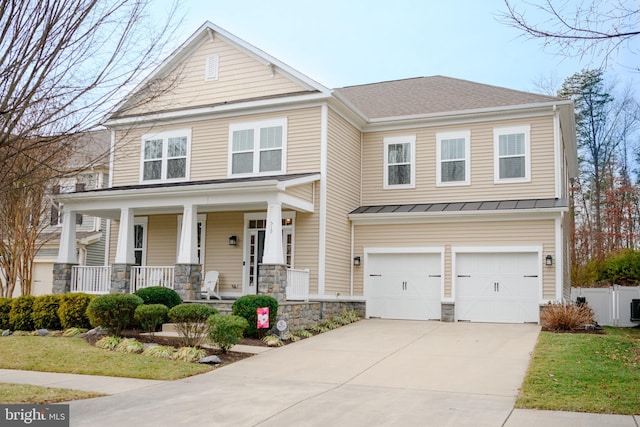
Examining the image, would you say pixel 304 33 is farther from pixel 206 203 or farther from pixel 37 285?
pixel 37 285

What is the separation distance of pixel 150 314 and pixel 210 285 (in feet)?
13.7

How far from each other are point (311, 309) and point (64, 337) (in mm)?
5719

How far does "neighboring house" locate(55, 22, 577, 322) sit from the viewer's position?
16.0m

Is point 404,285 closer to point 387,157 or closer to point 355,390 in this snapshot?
point 387,157

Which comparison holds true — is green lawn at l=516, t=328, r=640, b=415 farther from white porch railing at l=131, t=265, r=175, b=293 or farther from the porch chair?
white porch railing at l=131, t=265, r=175, b=293

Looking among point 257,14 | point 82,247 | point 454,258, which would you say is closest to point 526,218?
point 454,258

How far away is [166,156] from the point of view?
733 inches

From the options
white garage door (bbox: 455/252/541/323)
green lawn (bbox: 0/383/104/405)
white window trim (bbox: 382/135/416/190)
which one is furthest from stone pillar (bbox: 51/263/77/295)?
white garage door (bbox: 455/252/541/323)

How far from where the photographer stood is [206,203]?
15.2 metres

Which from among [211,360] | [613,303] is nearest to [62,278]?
[211,360]

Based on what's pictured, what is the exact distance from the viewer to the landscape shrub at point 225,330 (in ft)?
37.6

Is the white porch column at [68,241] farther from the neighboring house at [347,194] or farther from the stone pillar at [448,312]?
the stone pillar at [448,312]

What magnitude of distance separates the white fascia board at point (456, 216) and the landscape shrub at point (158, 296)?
5.76 meters

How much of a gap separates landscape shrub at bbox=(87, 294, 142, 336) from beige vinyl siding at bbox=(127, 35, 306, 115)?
6352 millimetres
